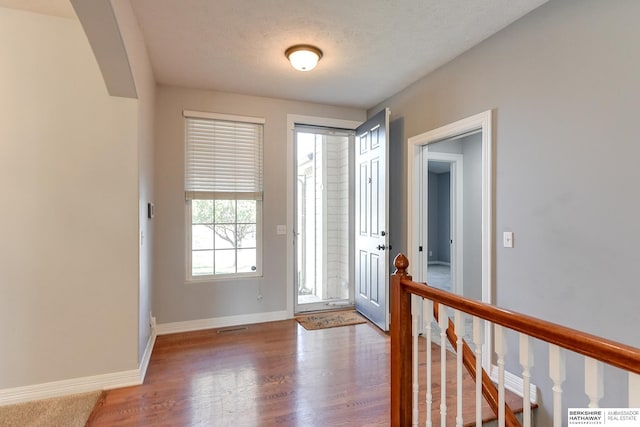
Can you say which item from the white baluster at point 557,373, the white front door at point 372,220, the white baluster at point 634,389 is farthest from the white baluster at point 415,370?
the white front door at point 372,220

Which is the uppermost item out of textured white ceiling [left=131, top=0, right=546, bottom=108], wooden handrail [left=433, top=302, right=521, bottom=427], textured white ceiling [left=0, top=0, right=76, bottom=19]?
textured white ceiling [left=131, top=0, right=546, bottom=108]

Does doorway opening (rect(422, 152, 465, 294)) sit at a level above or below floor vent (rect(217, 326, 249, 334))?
above

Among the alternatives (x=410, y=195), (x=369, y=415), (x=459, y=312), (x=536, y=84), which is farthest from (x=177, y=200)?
(x=536, y=84)

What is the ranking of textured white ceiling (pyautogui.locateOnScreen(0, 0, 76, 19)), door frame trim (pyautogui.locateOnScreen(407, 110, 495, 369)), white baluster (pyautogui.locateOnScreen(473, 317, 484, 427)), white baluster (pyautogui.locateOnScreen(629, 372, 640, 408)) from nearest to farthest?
white baluster (pyautogui.locateOnScreen(629, 372, 640, 408)), white baluster (pyautogui.locateOnScreen(473, 317, 484, 427)), textured white ceiling (pyautogui.locateOnScreen(0, 0, 76, 19)), door frame trim (pyautogui.locateOnScreen(407, 110, 495, 369))

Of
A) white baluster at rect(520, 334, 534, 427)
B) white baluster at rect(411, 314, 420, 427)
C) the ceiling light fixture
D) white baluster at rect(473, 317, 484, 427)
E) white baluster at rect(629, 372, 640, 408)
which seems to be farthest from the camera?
the ceiling light fixture

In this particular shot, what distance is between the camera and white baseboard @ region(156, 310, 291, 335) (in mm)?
3348

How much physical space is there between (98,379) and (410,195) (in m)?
3.06

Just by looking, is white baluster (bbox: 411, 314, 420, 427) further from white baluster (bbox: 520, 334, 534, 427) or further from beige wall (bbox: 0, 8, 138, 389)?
beige wall (bbox: 0, 8, 138, 389)

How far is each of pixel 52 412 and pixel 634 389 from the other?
112 inches

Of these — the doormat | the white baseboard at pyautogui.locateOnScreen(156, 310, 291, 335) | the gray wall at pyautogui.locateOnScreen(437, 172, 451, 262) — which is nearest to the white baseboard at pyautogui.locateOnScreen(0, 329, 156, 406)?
the white baseboard at pyautogui.locateOnScreen(156, 310, 291, 335)

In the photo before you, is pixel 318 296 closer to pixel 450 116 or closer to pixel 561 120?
pixel 450 116

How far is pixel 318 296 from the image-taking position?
4836 mm

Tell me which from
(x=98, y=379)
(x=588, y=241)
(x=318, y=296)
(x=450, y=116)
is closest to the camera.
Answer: (x=588, y=241)

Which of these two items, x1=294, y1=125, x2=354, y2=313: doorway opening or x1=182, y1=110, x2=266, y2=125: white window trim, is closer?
x1=182, y1=110, x2=266, y2=125: white window trim
